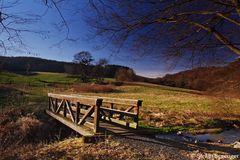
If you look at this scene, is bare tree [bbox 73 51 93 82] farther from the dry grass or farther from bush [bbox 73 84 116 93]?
the dry grass

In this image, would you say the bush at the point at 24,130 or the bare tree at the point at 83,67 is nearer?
the bush at the point at 24,130

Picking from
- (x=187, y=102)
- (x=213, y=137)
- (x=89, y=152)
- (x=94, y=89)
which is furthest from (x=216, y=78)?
(x=94, y=89)

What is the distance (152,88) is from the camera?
4731cm

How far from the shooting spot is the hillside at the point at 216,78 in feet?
20.8

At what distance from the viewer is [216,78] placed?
6.82m

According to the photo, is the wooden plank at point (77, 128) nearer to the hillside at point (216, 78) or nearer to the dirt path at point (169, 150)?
the dirt path at point (169, 150)

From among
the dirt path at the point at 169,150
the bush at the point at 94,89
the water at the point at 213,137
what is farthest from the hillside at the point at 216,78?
the bush at the point at 94,89

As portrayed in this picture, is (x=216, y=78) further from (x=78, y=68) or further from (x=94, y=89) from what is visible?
(x=78, y=68)

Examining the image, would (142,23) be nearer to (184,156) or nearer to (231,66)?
(231,66)

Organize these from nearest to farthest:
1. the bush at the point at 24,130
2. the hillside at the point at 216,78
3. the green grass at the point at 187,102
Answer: the hillside at the point at 216,78 → the green grass at the point at 187,102 → the bush at the point at 24,130

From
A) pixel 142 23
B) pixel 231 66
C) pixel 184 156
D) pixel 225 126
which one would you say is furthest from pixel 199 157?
pixel 225 126

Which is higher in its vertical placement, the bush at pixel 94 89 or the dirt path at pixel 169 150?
the bush at pixel 94 89

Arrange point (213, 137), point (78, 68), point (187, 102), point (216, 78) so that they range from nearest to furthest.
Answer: point (216, 78) < point (213, 137) < point (187, 102) < point (78, 68)

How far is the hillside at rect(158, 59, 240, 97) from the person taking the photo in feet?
20.8
